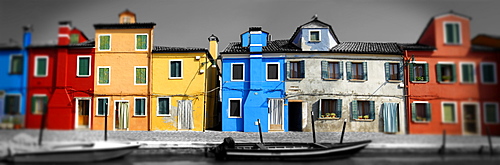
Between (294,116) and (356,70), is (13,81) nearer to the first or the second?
(294,116)

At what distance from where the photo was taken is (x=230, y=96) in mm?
14852

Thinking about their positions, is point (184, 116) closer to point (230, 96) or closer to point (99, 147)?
point (230, 96)

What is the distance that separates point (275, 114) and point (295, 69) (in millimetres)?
2036

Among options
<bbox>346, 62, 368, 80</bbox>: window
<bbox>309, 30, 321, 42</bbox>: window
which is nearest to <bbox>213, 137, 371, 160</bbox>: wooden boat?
<bbox>346, 62, 368, 80</bbox>: window

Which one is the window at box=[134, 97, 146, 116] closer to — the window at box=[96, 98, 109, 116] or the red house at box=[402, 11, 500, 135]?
the window at box=[96, 98, 109, 116]

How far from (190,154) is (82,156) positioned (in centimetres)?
287

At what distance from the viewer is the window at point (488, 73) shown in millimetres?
8383

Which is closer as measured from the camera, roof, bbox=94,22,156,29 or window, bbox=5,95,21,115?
window, bbox=5,95,21,115

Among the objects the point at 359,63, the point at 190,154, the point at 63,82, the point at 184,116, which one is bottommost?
the point at 190,154

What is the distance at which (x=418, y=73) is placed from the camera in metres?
12.5

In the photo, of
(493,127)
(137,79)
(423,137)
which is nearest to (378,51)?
(423,137)

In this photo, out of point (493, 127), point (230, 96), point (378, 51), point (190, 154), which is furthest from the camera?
point (230, 96)

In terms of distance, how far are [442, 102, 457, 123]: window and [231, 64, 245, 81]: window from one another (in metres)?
7.90

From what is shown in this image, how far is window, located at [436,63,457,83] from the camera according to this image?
8920 mm
